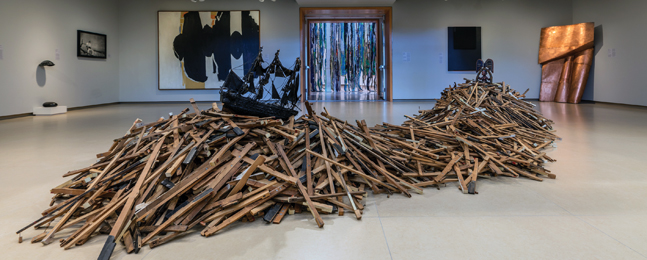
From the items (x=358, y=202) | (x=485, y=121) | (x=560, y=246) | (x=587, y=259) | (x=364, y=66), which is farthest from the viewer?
(x=364, y=66)

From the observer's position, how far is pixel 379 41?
12781 mm

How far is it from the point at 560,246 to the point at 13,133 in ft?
21.0

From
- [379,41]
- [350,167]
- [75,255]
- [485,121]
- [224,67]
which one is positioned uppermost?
[379,41]

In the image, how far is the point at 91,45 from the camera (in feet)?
33.4

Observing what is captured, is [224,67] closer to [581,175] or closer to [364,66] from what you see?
[364,66]

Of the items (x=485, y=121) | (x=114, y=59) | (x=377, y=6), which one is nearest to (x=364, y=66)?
(x=377, y=6)

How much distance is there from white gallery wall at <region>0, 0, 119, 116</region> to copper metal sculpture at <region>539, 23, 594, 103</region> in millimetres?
12696

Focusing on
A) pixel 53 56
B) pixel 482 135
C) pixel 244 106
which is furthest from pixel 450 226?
pixel 53 56

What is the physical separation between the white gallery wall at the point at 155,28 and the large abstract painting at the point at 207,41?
0.20m

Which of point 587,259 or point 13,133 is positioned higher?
point 13,133

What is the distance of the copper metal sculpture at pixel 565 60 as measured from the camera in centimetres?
1062

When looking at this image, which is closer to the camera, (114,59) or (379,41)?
(114,59)

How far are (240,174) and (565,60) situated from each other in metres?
11.9

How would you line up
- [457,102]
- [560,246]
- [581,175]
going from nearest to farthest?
[560,246], [581,175], [457,102]
